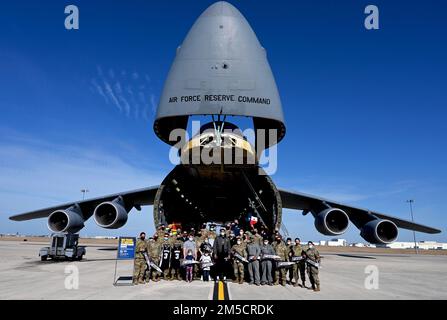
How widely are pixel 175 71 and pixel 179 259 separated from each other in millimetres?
5750

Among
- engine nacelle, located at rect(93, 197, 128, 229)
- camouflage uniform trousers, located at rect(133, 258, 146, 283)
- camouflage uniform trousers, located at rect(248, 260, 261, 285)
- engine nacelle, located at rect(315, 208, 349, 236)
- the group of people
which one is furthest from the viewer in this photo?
engine nacelle, located at rect(93, 197, 128, 229)

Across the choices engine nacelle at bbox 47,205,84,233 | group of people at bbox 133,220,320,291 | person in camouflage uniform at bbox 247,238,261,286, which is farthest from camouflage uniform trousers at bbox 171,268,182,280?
engine nacelle at bbox 47,205,84,233

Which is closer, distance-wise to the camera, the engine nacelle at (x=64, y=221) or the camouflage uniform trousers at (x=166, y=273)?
the camouflage uniform trousers at (x=166, y=273)

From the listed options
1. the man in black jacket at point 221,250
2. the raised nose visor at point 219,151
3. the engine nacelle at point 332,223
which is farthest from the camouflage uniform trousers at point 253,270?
the engine nacelle at point 332,223

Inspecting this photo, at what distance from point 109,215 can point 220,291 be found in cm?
891

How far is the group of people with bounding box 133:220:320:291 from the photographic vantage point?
8.48m

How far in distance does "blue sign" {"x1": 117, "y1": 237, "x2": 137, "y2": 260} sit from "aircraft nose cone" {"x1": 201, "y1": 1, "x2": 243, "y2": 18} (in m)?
7.46

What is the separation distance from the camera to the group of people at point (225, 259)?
848 cm

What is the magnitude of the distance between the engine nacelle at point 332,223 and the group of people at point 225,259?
4363 millimetres

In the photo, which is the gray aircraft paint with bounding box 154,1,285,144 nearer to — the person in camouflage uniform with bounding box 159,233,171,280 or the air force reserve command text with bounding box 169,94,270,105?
the air force reserve command text with bounding box 169,94,270,105

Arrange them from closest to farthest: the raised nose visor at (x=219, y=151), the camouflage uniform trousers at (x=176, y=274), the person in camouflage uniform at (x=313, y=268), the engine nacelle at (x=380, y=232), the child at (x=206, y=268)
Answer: the person in camouflage uniform at (x=313, y=268) → the child at (x=206, y=268) → the camouflage uniform trousers at (x=176, y=274) → the raised nose visor at (x=219, y=151) → the engine nacelle at (x=380, y=232)
